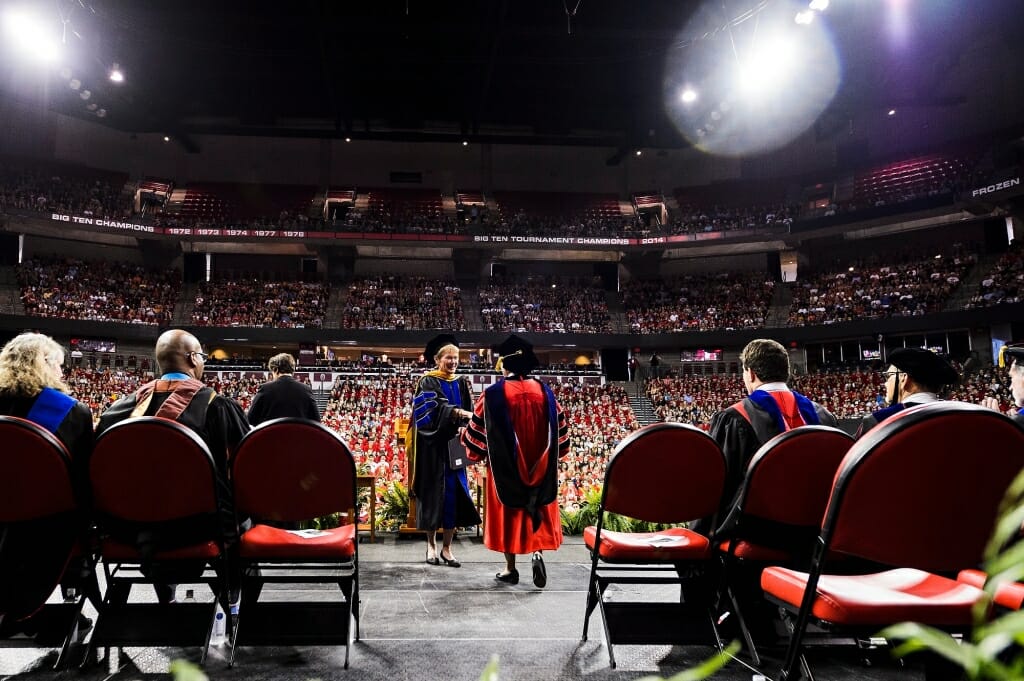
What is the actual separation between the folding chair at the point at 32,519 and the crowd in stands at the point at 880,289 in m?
29.0

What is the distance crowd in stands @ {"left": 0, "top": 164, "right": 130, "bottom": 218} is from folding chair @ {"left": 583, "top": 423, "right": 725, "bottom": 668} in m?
31.6

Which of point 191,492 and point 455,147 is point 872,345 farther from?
point 191,492

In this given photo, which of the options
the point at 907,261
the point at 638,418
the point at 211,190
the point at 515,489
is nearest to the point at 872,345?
the point at 907,261

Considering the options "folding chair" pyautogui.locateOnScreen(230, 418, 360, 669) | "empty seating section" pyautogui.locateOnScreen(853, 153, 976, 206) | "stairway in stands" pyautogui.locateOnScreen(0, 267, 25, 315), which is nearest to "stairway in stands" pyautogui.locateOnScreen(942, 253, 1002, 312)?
"empty seating section" pyautogui.locateOnScreen(853, 153, 976, 206)

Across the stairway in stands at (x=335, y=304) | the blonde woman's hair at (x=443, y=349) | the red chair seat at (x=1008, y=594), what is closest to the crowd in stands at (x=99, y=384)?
Result: the stairway in stands at (x=335, y=304)

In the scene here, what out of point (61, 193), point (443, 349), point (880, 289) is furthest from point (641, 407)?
point (61, 193)

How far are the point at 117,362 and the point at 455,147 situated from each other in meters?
19.6

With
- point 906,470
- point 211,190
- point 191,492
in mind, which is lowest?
point 191,492

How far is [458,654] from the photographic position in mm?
2883

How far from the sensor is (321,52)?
22.4 m

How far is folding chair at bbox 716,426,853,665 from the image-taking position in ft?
7.94

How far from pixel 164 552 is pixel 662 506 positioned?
82.8 inches

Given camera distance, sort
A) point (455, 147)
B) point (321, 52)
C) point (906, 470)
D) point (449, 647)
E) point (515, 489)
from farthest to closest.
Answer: point (455, 147) → point (321, 52) → point (515, 489) → point (449, 647) → point (906, 470)

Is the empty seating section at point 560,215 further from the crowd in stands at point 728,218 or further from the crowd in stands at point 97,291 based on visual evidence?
the crowd in stands at point 97,291
